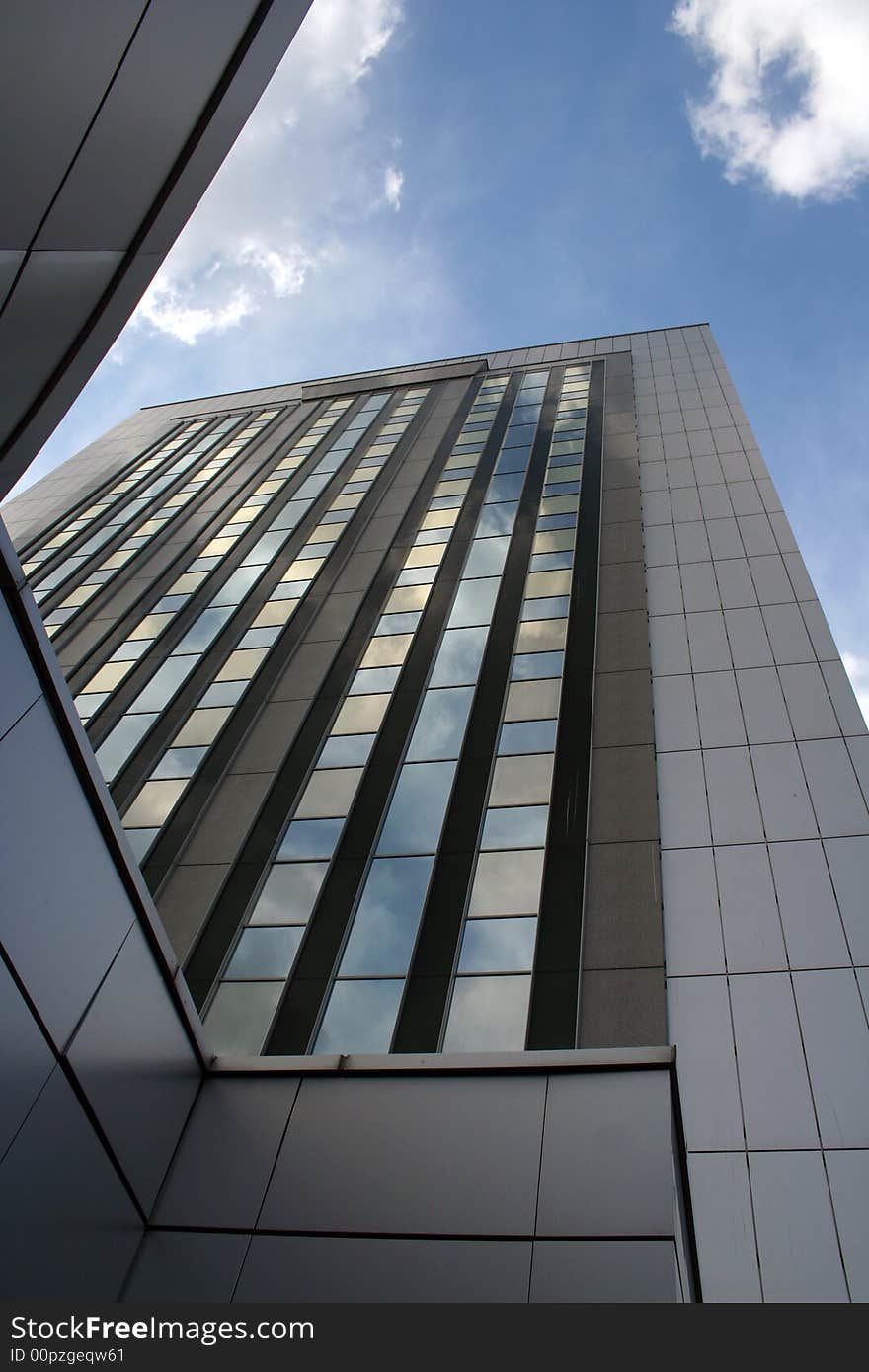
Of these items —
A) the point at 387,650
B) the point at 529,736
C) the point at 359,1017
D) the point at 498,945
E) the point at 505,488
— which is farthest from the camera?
the point at 505,488

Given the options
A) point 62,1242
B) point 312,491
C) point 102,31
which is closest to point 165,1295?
point 62,1242

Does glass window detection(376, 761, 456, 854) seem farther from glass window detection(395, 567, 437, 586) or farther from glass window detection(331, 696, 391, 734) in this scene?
glass window detection(395, 567, 437, 586)

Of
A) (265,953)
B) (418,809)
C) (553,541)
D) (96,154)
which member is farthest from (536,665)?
(96,154)

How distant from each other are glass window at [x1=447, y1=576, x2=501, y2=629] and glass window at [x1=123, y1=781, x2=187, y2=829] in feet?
29.7

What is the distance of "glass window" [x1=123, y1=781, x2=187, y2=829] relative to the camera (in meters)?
22.0

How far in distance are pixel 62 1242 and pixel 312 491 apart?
33.6 m

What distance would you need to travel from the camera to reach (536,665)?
24703mm

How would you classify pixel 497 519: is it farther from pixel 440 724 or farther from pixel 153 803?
pixel 153 803

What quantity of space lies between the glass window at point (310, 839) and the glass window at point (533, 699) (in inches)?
203

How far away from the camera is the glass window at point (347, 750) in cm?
2264

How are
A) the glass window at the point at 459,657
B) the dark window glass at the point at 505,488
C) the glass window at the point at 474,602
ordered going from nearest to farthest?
the glass window at the point at 459,657
the glass window at the point at 474,602
the dark window glass at the point at 505,488

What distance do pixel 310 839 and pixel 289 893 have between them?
1.62 meters

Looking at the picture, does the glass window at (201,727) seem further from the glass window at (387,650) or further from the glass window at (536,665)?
the glass window at (536,665)

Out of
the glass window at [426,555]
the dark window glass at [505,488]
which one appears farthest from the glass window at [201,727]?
the dark window glass at [505,488]
